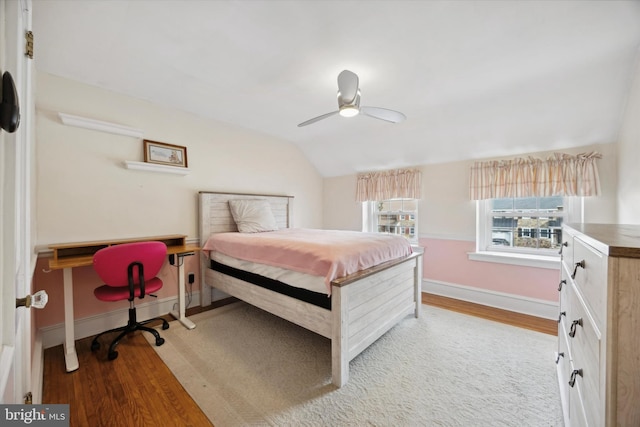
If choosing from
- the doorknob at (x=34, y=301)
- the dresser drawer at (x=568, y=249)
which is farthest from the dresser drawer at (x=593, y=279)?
the doorknob at (x=34, y=301)

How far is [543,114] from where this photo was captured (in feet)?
8.13

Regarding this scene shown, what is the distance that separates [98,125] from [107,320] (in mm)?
1894

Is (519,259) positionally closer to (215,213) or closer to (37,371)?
(215,213)

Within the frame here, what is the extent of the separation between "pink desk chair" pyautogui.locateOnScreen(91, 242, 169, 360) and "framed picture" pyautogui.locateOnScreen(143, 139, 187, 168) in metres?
1.10

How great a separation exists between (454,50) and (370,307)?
2040 mm

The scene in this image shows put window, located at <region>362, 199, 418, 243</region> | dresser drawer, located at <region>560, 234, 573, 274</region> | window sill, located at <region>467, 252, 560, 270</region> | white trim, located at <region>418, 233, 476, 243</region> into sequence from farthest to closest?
window, located at <region>362, 199, 418, 243</region>
white trim, located at <region>418, 233, 476, 243</region>
window sill, located at <region>467, 252, 560, 270</region>
dresser drawer, located at <region>560, 234, 573, 274</region>

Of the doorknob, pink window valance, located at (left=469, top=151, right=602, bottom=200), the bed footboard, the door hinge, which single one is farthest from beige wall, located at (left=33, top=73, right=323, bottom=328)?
pink window valance, located at (left=469, top=151, right=602, bottom=200)

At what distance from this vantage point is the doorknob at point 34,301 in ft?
2.47

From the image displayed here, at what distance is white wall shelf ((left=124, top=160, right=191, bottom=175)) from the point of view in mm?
2508

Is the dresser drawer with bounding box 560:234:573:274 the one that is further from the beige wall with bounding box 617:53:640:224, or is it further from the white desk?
the white desk

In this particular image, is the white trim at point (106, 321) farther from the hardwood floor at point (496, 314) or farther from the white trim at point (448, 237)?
the white trim at point (448, 237)

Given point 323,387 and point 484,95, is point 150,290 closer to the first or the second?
point 323,387

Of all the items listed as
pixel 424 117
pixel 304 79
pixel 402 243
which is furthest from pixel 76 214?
pixel 424 117

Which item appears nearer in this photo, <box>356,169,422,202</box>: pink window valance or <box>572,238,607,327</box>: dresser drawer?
<box>572,238,607,327</box>: dresser drawer
